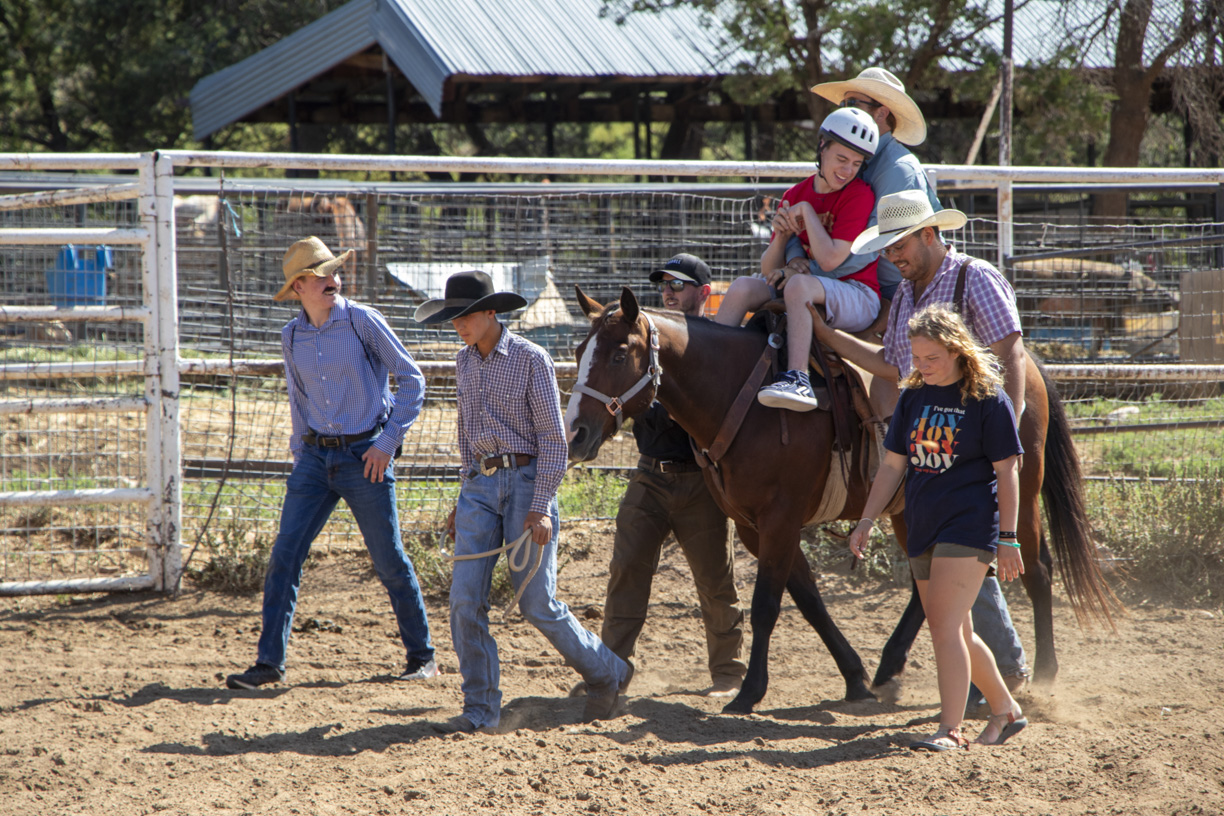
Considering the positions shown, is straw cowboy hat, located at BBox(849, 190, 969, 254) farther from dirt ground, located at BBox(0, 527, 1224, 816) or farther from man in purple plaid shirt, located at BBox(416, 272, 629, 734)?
dirt ground, located at BBox(0, 527, 1224, 816)

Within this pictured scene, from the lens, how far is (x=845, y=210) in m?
4.75

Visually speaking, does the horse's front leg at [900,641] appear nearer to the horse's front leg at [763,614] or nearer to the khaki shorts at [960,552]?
the horse's front leg at [763,614]

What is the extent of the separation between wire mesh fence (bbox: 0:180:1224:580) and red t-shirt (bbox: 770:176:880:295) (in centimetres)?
205

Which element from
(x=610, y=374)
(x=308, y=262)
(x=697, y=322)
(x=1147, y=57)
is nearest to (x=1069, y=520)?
(x=697, y=322)

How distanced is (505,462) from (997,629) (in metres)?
2.27

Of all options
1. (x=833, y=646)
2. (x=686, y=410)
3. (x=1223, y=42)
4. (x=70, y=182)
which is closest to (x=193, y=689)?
(x=686, y=410)

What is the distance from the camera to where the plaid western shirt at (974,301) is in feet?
13.5

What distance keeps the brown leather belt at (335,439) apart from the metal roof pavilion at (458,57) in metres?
11.4

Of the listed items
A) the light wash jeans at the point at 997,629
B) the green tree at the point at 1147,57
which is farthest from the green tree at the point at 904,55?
the light wash jeans at the point at 997,629

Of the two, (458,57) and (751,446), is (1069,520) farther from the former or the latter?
(458,57)

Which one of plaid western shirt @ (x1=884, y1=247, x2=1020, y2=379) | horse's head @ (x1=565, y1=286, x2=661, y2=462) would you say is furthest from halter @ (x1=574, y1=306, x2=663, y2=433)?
plaid western shirt @ (x1=884, y1=247, x2=1020, y2=379)

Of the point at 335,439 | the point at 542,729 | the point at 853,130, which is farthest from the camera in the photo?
the point at 335,439

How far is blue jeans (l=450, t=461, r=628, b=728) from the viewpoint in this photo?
4.25m

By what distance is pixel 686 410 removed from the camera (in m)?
4.64
